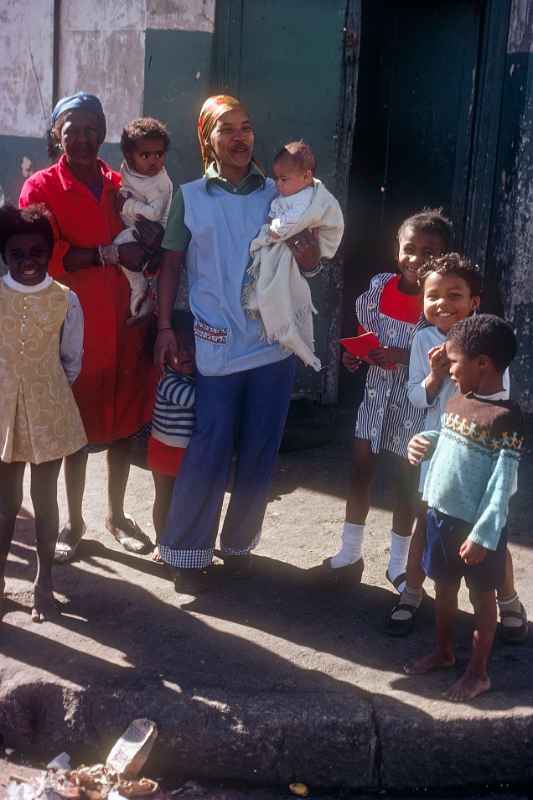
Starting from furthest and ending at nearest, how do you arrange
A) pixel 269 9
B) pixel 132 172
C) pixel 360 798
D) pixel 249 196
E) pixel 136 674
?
pixel 269 9 < pixel 132 172 < pixel 249 196 < pixel 136 674 < pixel 360 798

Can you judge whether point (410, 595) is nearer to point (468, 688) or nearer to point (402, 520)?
point (402, 520)

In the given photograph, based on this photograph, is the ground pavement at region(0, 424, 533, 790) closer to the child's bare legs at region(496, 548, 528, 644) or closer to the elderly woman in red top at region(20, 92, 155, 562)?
the child's bare legs at region(496, 548, 528, 644)

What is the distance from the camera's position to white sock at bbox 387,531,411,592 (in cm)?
409

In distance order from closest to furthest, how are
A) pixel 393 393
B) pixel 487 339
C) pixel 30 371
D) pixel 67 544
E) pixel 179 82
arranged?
pixel 487 339 → pixel 30 371 → pixel 393 393 → pixel 67 544 → pixel 179 82

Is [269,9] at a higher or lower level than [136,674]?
higher

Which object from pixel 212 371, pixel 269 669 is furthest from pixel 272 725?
pixel 212 371

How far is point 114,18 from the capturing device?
5871mm

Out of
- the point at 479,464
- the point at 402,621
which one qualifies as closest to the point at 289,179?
the point at 479,464

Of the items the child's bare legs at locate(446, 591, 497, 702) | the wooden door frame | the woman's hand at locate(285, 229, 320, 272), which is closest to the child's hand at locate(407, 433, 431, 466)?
the child's bare legs at locate(446, 591, 497, 702)

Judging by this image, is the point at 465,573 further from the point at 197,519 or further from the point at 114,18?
the point at 114,18

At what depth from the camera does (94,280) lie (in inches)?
163

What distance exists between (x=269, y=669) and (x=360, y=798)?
0.53 meters

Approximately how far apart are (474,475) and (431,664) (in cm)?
74

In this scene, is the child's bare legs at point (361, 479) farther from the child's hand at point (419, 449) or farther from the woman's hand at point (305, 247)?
the woman's hand at point (305, 247)
